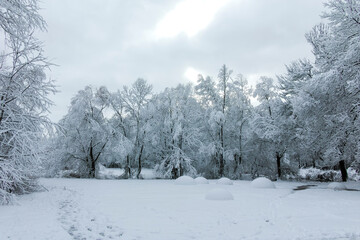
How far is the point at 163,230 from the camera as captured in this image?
7.23 meters

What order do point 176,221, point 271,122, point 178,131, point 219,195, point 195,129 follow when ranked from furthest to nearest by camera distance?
point 195,129 → point 178,131 → point 271,122 → point 219,195 → point 176,221

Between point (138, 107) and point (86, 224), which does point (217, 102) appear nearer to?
point (138, 107)

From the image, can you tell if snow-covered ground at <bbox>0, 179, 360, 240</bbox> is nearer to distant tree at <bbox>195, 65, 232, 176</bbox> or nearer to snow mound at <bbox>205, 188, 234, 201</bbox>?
snow mound at <bbox>205, 188, 234, 201</bbox>

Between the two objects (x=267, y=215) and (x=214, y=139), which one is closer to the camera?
(x=267, y=215)


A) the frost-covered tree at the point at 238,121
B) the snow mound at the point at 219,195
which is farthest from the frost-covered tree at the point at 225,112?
the snow mound at the point at 219,195

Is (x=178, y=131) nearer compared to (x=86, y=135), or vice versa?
(x=86, y=135)

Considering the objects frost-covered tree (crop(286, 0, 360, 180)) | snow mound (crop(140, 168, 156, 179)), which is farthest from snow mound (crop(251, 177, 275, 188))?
snow mound (crop(140, 168, 156, 179))

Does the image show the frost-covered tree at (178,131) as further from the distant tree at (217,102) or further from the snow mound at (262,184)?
the snow mound at (262,184)

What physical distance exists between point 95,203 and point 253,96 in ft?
80.4

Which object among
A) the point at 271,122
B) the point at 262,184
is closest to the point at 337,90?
the point at 262,184

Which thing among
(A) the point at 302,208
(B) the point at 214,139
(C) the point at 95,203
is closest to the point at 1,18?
(C) the point at 95,203

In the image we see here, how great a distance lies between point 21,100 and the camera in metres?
10.6

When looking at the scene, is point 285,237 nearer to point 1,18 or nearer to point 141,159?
point 1,18

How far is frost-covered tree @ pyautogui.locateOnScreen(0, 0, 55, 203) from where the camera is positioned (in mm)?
8834
